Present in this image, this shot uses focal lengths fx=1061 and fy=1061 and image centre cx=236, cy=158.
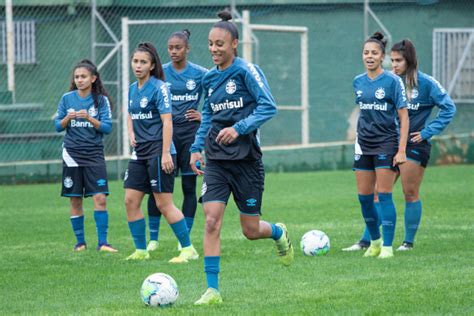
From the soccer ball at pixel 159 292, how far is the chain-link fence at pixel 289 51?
11.2 m

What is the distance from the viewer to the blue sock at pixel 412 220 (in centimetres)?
995

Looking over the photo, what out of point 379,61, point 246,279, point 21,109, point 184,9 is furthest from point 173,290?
point 184,9

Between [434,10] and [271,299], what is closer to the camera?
[271,299]

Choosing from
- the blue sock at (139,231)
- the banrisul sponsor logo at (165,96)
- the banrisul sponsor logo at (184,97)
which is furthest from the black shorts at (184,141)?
the banrisul sponsor logo at (165,96)

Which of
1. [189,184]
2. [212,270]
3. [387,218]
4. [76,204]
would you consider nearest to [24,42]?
[76,204]

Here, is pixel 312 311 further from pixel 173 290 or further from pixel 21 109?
pixel 21 109

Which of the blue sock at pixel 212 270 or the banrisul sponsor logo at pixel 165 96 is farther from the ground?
the banrisul sponsor logo at pixel 165 96

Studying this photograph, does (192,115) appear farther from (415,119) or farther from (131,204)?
(415,119)

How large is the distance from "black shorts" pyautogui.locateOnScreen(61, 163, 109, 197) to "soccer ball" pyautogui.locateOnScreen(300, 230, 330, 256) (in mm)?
2216

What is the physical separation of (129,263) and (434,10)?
563 inches

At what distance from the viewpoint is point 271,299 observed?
7.29 meters

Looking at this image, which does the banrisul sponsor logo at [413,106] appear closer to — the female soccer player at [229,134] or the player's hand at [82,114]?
the female soccer player at [229,134]

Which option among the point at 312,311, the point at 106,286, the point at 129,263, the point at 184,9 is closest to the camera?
the point at 312,311

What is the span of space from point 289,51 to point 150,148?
12160 millimetres
